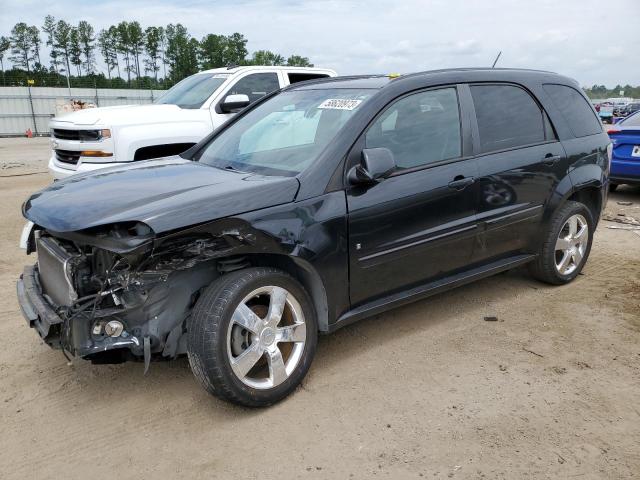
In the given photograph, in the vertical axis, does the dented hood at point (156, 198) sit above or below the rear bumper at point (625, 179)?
above

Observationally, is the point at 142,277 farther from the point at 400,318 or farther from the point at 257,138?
the point at 400,318

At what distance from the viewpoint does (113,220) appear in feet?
9.14

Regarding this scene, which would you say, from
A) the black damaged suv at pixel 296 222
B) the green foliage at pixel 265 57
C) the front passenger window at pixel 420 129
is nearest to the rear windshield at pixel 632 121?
the black damaged suv at pixel 296 222

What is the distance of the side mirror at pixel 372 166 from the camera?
334cm

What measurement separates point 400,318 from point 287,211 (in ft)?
5.37

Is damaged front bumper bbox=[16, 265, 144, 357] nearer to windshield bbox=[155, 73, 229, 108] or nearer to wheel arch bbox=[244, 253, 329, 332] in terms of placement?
wheel arch bbox=[244, 253, 329, 332]

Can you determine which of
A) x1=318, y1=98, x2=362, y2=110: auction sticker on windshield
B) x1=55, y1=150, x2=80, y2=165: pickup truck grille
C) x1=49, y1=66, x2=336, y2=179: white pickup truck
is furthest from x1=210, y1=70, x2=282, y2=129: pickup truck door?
x1=318, y1=98, x2=362, y2=110: auction sticker on windshield

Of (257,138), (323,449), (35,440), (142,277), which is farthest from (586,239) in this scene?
(35,440)

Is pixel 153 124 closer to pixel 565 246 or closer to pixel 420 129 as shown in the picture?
pixel 420 129

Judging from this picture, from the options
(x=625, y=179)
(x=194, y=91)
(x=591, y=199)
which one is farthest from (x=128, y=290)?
(x=625, y=179)

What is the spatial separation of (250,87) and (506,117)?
467 centimetres

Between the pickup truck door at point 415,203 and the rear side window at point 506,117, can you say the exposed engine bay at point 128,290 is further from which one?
the rear side window at point 506,117

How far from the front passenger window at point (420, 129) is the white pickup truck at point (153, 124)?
13.1 ft

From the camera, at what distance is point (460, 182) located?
3.90 metres
